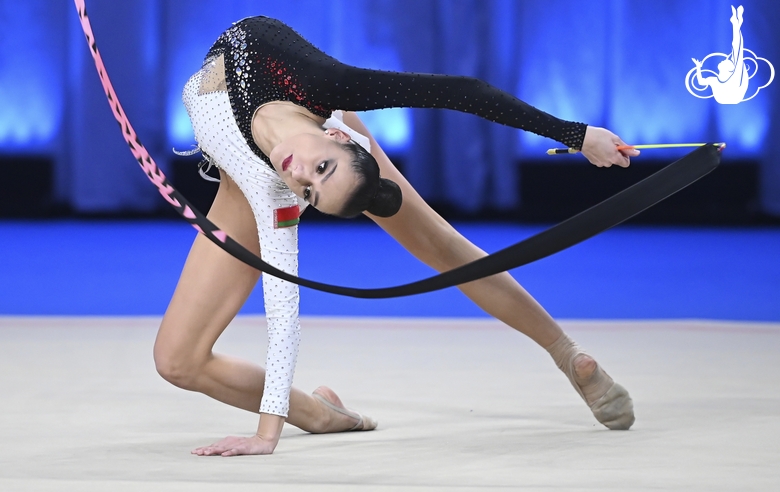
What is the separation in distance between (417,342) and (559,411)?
1.03 meters

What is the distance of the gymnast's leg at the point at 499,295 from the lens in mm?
2584

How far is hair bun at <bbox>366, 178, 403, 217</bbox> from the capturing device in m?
2.19

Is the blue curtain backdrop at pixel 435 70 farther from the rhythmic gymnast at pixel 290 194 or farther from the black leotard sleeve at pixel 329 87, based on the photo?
the black leotard sleeve at pixel 329 87

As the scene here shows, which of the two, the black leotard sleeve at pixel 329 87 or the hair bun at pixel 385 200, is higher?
the black leotard sleeve at pixel 329 87

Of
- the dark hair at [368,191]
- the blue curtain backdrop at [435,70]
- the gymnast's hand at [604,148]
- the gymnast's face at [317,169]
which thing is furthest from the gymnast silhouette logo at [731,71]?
the gymnast's face at [317,169]

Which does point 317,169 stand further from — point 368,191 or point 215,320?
point 215,320

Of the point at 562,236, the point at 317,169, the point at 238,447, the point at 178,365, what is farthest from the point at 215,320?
the point at 562,236

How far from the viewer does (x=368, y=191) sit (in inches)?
84.5

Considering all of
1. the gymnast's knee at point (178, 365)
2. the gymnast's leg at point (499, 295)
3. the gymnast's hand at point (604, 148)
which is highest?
the gymnast's hand at point (604, 148)

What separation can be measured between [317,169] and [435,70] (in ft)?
19.5

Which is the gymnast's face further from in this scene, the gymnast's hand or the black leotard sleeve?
the gymnast's hand

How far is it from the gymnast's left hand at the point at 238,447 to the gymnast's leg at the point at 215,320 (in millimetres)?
199

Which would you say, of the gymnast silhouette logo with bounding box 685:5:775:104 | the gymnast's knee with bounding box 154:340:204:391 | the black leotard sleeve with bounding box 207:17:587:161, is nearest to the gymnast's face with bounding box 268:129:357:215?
the black leotard sleeve with bounding box 207:17:587:161

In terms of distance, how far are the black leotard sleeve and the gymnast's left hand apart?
64 cm
